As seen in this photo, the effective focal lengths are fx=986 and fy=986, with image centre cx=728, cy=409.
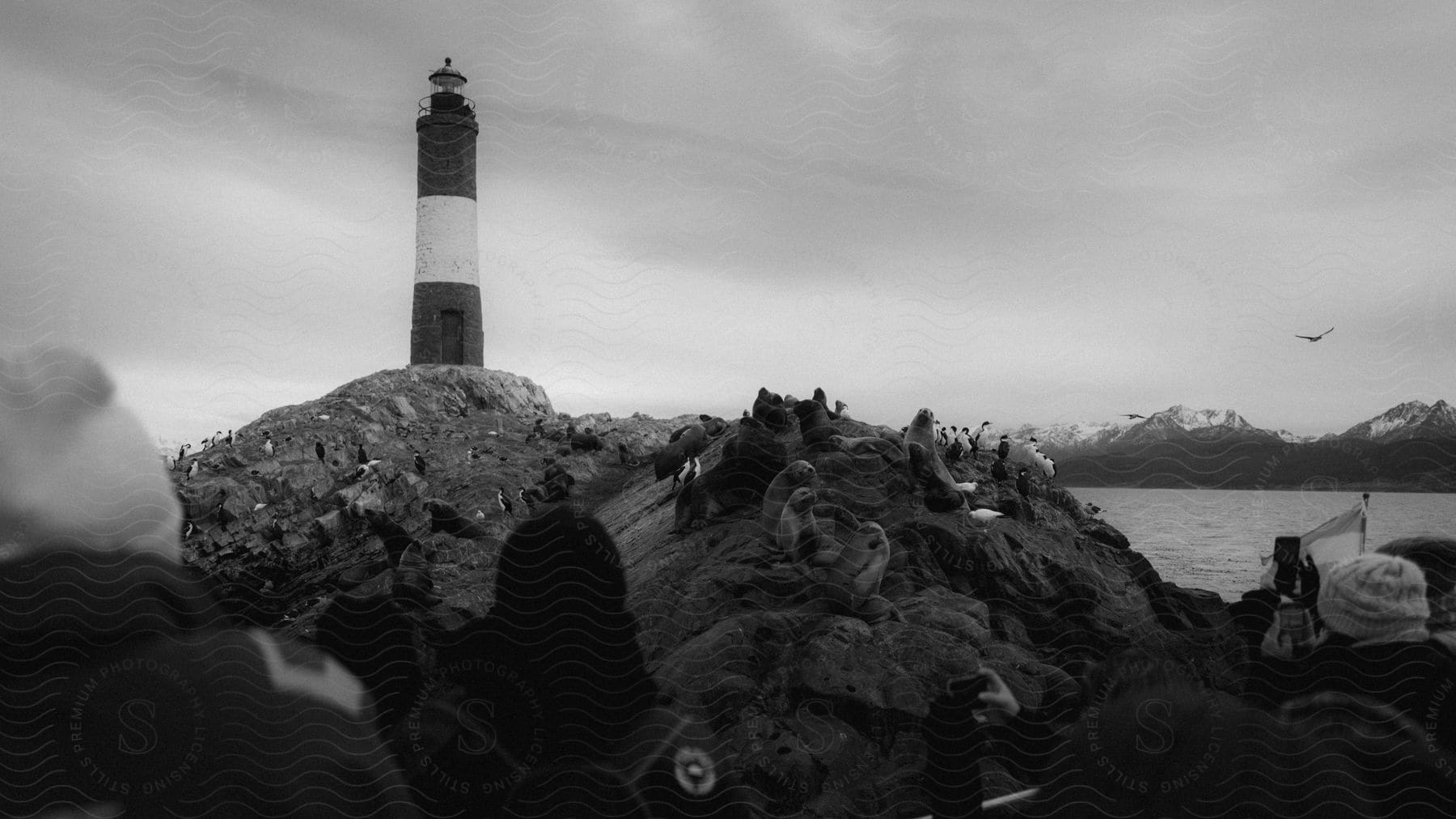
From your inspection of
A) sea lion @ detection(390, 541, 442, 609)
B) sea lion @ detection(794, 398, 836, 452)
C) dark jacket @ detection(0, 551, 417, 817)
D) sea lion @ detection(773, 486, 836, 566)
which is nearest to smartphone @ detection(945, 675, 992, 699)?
dark jacket @ detection(0, 551, 417, 817)

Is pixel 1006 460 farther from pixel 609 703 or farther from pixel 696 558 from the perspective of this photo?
pixel 609 703

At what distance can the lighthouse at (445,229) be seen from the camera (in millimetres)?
33969

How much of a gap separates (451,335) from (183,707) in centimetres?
3057

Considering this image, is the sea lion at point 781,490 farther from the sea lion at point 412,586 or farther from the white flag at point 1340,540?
the white flag at point 1340,540

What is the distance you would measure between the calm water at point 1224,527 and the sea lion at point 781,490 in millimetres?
5582

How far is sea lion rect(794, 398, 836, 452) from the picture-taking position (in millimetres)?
13672

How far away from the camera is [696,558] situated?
455 inches

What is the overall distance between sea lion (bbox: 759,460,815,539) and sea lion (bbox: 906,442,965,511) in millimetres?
1979

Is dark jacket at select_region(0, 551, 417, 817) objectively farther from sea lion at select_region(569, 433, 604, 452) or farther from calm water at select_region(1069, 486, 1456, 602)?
sea lion at select_region(569, 433, 604, 452)

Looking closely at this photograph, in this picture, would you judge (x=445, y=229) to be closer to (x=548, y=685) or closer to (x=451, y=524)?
(x=451, y=524)

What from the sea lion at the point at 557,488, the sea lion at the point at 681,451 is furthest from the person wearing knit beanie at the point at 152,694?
the sea lion at the point at 557,488

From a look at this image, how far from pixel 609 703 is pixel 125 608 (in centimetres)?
286

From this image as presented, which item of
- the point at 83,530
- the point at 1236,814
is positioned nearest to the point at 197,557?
the point at 83,530

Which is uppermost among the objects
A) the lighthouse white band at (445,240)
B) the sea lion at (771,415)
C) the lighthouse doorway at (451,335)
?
the lighthouse white band at (445,240)
